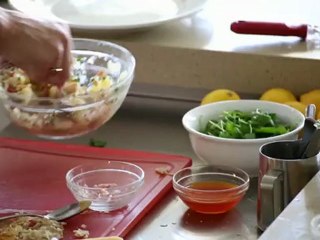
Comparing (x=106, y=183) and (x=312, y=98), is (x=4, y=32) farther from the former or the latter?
(x=312, y=98)

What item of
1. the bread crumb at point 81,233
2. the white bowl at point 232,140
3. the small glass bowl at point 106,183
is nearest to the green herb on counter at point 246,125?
the white bowl at point 232,140

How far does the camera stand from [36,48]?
1.21 meters

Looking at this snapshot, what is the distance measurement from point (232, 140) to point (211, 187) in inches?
2.6

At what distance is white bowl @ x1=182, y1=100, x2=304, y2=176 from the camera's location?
1.22 meters

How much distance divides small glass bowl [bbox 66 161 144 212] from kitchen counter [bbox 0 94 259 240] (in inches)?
1.6

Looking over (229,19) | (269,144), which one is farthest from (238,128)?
(229,19)

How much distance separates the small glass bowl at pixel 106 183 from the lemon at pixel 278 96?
0.24 meters

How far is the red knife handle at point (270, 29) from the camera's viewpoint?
1484 millimetres

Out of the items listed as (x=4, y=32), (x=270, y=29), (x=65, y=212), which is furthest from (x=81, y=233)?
(x=270, y=29)

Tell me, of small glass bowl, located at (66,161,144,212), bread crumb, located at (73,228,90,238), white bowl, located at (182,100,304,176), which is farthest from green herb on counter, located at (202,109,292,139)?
bread crumb, located at (73,228,90,238)

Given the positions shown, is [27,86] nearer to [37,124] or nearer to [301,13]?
[37,124]

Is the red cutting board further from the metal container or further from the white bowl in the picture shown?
the metal container

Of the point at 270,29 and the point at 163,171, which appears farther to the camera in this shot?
the point at 270,29

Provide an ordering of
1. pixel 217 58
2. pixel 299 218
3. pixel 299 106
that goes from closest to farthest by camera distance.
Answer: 1. pixel 299 218
2. pixel 299 106
3. pixel 217 58
